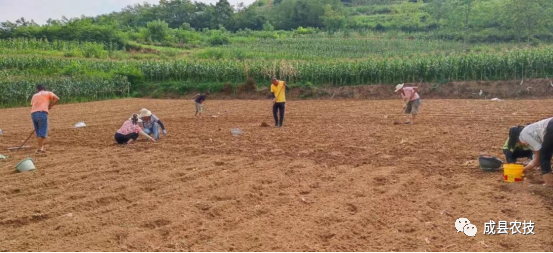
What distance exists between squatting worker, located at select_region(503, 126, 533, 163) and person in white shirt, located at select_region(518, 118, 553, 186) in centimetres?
28

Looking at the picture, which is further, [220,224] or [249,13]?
[249,13]

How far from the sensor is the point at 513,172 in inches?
282

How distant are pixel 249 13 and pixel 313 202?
7124 centimetres

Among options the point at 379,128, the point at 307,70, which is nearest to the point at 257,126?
the point at 379,128

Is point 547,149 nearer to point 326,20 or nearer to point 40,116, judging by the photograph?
point 40,116

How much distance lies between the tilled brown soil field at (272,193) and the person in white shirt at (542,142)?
33cm

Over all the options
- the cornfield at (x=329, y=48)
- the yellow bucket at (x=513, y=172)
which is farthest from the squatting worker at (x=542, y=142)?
the cornfield at (x=329, y=48)

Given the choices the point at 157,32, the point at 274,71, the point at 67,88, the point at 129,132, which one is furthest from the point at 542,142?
the point at 157,32

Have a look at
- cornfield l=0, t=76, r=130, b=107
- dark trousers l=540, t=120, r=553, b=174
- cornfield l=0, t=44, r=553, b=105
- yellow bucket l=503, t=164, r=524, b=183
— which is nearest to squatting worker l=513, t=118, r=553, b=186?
dark trousers l=540, t=120, r=553, b=174

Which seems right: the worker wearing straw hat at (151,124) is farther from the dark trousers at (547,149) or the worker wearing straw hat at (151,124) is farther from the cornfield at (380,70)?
the cornfield at (380,70)

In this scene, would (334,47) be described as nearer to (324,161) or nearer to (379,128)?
(379,128)

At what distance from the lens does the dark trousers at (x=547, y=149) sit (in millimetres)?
6270

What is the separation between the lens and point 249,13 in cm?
7550

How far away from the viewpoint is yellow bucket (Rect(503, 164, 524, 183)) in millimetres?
7121
